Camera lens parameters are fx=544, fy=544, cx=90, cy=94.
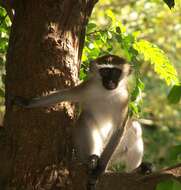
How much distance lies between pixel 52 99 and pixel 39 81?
0.20 m

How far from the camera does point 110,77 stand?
5.20 meters

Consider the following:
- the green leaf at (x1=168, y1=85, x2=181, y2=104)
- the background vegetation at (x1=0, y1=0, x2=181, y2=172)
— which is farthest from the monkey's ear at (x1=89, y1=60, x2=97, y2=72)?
the background vegetation at (x1=0, y1=0, x2=181, y2=172)

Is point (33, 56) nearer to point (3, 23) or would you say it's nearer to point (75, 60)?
point (75, 60)

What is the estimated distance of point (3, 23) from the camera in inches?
211

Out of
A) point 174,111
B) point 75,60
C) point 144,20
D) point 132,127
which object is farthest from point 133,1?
point 75,60

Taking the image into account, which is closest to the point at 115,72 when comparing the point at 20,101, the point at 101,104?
the point at 101,104

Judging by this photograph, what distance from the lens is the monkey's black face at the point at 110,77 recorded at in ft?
16.9

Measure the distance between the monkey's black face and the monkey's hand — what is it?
1115 mm

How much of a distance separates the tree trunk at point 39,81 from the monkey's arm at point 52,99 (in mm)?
54

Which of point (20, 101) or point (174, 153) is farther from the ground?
point (20, 101)

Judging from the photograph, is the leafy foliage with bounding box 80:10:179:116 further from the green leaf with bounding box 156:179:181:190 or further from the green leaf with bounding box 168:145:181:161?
the green leaf with bounding box 156:179:181:190

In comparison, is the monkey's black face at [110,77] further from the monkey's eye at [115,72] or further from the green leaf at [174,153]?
the green leaf at [174,153]

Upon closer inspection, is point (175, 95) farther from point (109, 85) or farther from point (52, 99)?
point (109, 85)

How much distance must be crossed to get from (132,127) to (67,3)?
1683 mm
